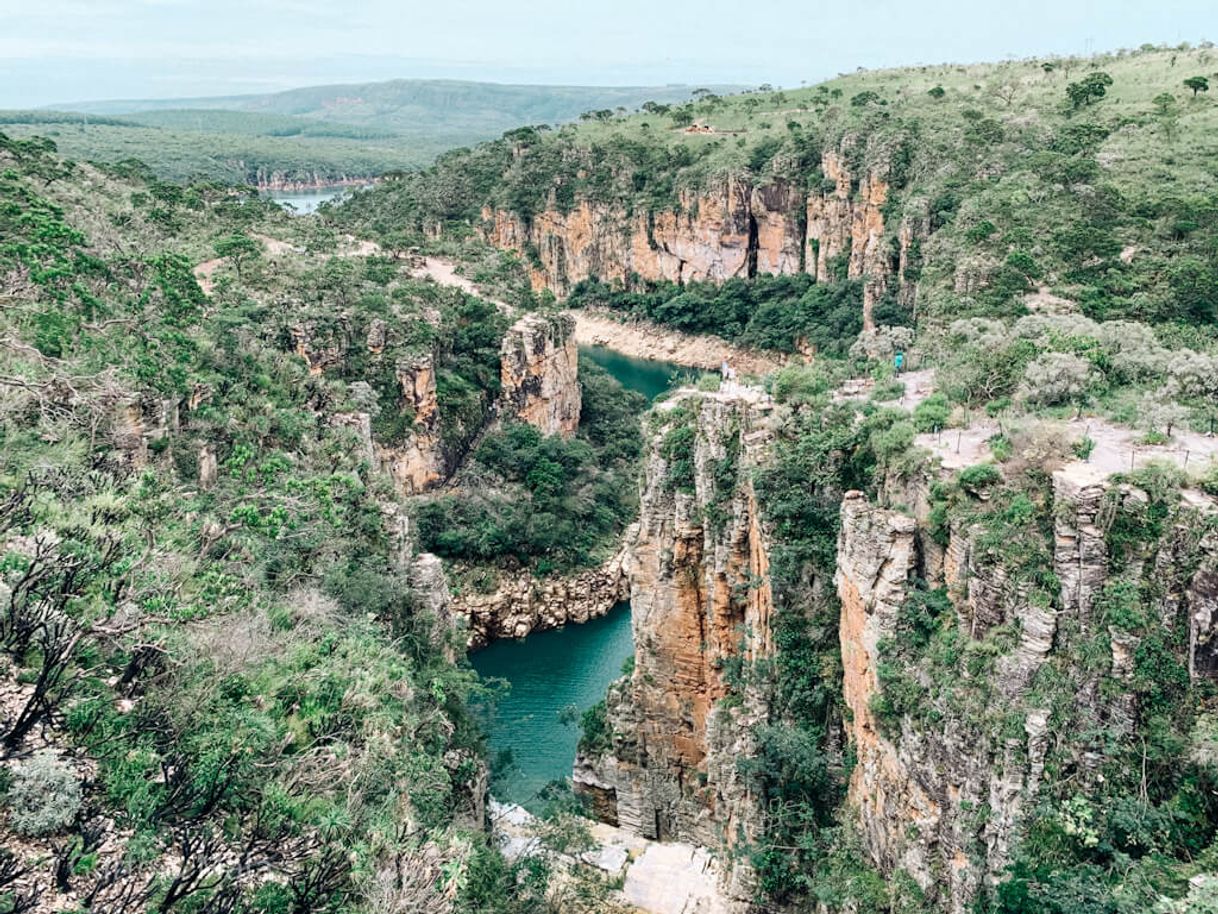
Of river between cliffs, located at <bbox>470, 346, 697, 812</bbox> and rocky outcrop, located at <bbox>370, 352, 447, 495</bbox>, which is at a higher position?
rocky outcrop, located at <bbox>370, 352, 447, 495</bbox>

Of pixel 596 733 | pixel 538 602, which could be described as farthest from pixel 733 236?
pixel 596 733

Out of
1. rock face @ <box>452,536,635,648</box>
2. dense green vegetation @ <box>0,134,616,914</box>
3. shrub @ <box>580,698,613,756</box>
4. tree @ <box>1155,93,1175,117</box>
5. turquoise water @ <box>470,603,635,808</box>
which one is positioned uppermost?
tree @ <box>1155,93,1175,117</box>

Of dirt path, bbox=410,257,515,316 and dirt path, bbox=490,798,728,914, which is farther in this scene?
dirt path, bbox=410,257,515,316

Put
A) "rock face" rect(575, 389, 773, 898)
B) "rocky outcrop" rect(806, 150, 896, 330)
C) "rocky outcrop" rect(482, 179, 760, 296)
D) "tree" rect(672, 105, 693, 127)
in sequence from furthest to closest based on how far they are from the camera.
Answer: "tree" rect(672, 105, 693, 127) → "rocky outcrop" rect(482, 179, 760, 296) → "rocky outcrop" rect(806, 150, 896, 330) → "rock face" rect(575, 389, 773, 898)

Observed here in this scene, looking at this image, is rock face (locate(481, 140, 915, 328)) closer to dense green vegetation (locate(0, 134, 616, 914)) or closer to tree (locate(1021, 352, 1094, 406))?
tree (locate(1021, 352, 1094, 406))

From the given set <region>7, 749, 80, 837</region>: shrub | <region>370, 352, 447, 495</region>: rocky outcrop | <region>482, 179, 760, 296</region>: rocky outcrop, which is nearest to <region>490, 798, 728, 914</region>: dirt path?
<region>7, 749, 80, 837</region>: shrub
